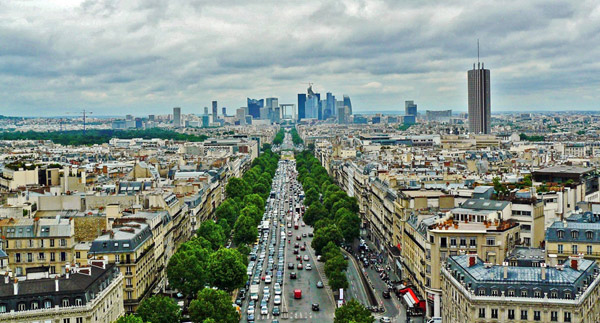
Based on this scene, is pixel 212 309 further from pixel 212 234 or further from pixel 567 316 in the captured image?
pixel 212 234

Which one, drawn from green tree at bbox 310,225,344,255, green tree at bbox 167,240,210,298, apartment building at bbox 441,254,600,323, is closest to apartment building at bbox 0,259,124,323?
green tree at bbox 167,240,210,298

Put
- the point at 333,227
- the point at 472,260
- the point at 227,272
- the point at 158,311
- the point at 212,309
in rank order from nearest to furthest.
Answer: the point at 472,260, the point at 158,311, the point at 212,309, the point at 227,272, the point at 333,227

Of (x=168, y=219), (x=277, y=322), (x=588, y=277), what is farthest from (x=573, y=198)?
(x=168, y=219)

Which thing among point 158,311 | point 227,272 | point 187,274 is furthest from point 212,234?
point 158,311

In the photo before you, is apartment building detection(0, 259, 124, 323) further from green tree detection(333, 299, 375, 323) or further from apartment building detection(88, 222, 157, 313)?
green tree detection(333, 299, 375, 323)

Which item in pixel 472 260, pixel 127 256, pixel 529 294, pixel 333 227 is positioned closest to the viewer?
pixel 529 294

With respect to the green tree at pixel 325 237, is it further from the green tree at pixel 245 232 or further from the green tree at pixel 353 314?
the green tree at pixel 353 314
